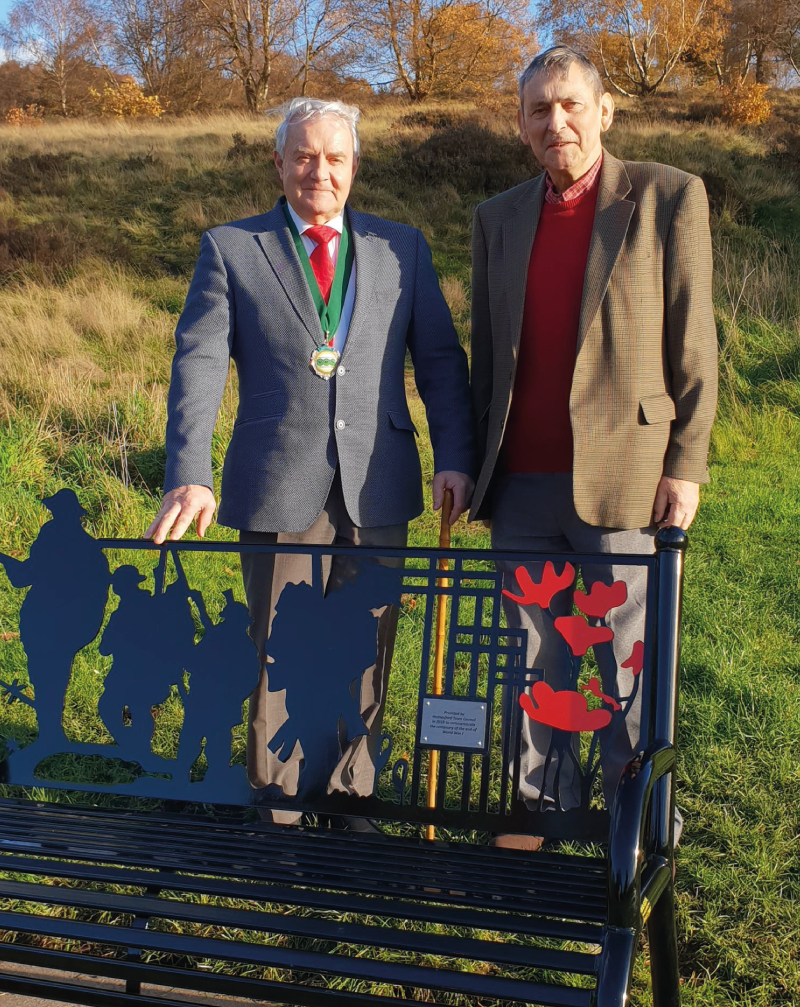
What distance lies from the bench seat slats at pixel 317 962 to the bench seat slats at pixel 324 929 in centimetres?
3

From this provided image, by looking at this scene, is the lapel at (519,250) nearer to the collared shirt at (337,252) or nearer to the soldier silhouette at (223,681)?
the collared shirt at (337,252)

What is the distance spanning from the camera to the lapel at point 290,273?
2.67 m

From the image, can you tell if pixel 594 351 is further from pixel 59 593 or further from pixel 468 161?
pixel 468 161

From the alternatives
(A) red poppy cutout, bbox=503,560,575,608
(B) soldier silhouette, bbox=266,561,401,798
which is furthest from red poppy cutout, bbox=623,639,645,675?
(B) soldier silhouette, bbox=266,561,401,798

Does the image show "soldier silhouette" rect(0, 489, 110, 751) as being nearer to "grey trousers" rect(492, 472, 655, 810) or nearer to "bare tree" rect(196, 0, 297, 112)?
"grey trousers" rect(492, 472, 655, 810)

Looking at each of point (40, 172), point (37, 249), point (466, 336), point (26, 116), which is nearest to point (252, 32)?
point (26, 116)

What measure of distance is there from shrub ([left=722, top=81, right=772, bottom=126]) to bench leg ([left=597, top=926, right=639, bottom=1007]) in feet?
71.6

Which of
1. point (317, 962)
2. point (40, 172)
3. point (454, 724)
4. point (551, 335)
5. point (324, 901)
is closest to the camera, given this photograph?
point (317, 962)

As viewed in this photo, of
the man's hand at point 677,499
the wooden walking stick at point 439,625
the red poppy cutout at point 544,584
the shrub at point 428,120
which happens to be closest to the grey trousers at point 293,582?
the wooden walking stick at point 439,625

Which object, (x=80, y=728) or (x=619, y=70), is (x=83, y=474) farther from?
(x=619, y=70)

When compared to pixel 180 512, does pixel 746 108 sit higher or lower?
higher

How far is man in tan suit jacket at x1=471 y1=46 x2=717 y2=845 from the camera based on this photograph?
8.32 ft

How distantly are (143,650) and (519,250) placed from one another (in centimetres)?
146

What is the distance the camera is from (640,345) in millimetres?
2555
